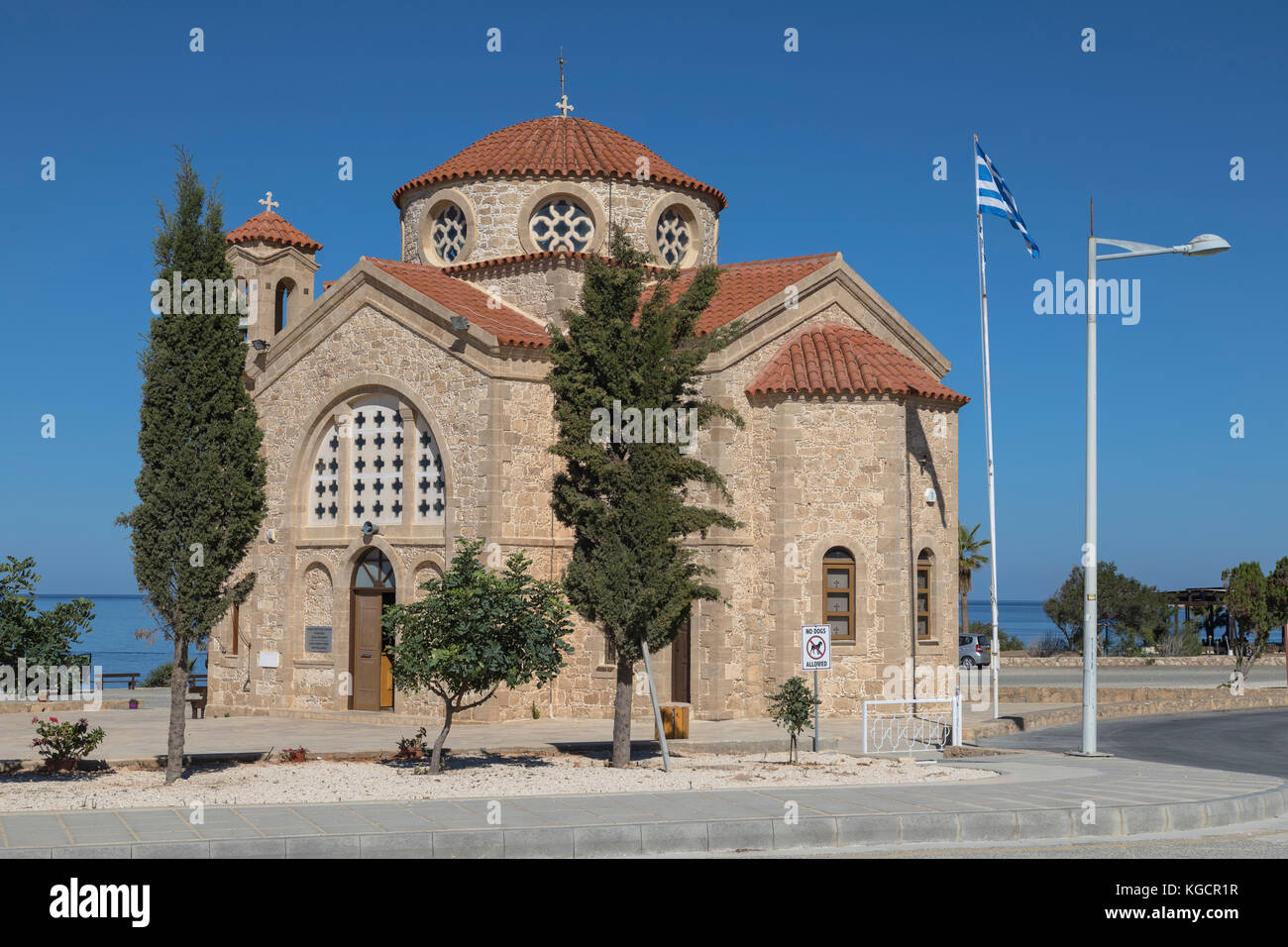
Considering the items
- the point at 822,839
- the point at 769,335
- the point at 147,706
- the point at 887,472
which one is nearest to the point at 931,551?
the point at 887,472

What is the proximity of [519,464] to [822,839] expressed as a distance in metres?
13.3

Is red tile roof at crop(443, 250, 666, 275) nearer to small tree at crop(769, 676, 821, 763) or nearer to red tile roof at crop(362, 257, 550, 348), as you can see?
red tile roof at crop(362, 257, 550, 348)

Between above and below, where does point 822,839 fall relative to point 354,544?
below

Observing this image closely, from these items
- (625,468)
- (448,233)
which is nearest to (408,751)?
(625,468)

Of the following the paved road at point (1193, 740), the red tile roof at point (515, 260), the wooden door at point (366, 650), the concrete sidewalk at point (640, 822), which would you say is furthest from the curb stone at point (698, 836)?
the red tile roof at point (515, 260)

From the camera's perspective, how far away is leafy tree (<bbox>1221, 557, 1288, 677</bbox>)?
Answer: 36.1m

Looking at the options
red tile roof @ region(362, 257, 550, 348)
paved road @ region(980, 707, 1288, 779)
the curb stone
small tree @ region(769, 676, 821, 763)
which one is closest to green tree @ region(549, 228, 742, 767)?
small tree @ region(769, 676, 821, 763)

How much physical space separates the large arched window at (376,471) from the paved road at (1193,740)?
37.3 ft

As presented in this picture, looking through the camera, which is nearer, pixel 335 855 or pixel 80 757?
pixel 335 855

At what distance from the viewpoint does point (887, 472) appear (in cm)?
2442

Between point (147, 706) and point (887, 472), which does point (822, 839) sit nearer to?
point (887, 472)

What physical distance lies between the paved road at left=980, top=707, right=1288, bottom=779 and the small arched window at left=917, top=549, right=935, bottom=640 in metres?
2.81

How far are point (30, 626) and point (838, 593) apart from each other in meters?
14.7

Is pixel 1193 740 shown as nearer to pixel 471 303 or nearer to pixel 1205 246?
pixel 1205 246
